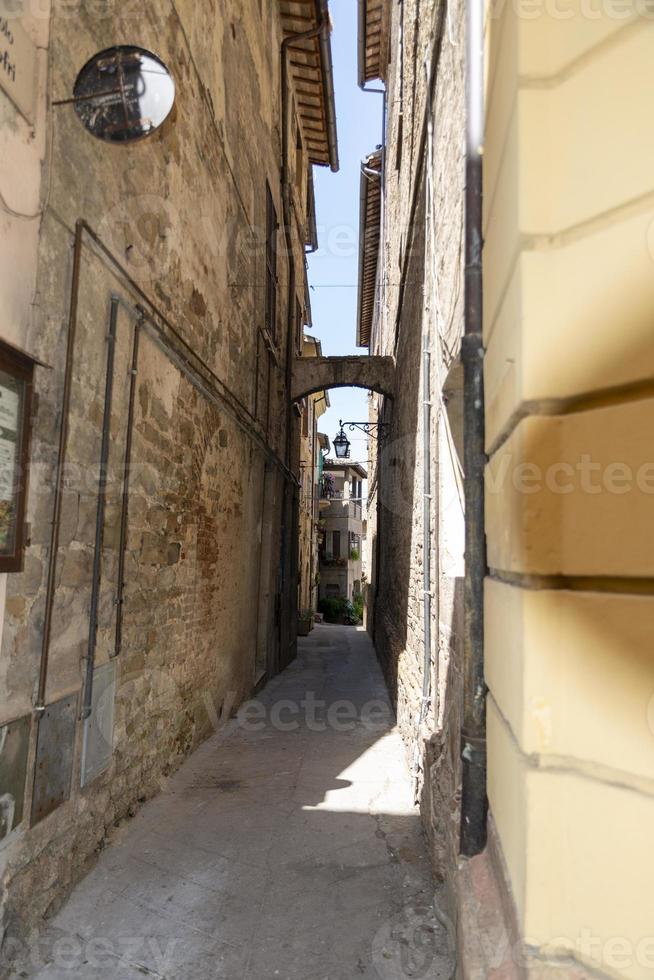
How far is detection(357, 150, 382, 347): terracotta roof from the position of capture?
1358 centimetres

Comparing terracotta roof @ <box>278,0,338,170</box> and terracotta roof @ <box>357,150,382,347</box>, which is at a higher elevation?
terracotta roof @ <box>278,0,338,170</box>

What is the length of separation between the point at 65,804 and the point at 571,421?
9.75 ft

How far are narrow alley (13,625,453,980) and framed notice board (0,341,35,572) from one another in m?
1.71

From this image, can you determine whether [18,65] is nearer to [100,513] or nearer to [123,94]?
[123,94]

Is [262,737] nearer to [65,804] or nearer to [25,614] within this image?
[65,804]

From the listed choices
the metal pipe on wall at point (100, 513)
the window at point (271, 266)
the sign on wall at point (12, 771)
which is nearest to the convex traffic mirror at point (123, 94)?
the metal pipe on wall at point (100, 513)

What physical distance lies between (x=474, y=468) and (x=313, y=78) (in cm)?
1198

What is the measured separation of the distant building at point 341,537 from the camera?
108 feet

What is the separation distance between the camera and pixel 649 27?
142 centimetres

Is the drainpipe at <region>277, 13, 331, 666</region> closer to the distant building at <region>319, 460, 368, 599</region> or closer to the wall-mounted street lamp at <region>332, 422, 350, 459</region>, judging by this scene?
the wall-mounted street lamp at <region>332, 422, 350, 459</region>

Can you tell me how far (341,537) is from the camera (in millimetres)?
33938

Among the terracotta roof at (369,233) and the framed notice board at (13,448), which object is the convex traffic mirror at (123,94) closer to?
the framed notice board at (13,448)

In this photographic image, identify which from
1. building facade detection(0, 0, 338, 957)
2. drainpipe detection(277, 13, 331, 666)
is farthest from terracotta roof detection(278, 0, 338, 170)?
building facade detection(0, 0, 338, 957)

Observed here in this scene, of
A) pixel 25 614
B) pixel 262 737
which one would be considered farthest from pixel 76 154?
pixel 262 737
